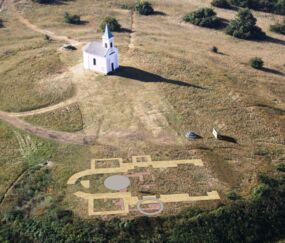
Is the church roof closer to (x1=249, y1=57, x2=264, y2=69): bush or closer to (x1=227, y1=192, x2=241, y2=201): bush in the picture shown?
(x1=249, y1=57, x2=264, y2=69): bush

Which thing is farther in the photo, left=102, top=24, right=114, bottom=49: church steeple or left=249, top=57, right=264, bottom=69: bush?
left=249, top=57, right=264, bottom=69: bush

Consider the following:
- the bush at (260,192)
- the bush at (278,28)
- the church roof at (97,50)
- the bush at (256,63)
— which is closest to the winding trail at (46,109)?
the church roof at (97,50)

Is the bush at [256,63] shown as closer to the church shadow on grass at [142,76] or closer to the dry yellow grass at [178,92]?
the dry yellow grass at [178,92]

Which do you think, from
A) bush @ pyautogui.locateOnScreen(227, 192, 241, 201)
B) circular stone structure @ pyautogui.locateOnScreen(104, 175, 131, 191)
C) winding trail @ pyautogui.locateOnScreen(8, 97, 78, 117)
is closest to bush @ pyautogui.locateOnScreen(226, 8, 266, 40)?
winding trail @ pyautogui.locateOnScreen(8, 97, 78, 117)

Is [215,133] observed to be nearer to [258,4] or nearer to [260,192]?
[260,192]

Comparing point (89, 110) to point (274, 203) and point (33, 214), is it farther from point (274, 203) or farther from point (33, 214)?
point (274, 203)

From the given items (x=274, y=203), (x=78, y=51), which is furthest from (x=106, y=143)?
(x=78, y=51)

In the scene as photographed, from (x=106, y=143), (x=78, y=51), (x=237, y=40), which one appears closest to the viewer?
(x=106, y=143)

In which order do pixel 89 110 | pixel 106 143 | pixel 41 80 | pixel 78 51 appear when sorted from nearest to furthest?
pixel 106 143, pixel 89 110, pixel 41 80, pixel 78 51
